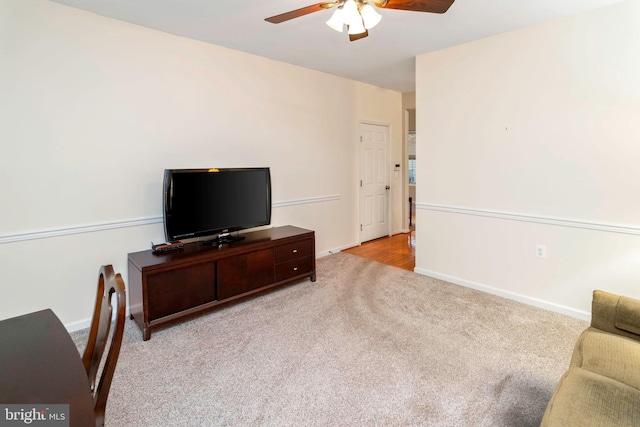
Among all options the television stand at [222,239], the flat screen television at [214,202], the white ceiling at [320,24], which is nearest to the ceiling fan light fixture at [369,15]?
the white ceiling at [320,24]

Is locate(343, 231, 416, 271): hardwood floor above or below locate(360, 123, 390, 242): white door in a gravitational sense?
below

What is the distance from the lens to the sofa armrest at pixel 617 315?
1646mm

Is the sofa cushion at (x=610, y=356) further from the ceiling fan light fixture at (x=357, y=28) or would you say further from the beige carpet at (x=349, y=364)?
the ceiling fan light fixture at (x=357, y=28)

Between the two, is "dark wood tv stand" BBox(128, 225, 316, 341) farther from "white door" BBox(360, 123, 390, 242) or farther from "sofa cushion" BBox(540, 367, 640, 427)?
"sofa cushion" BBox(540, 367, 640, 427)

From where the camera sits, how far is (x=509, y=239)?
10.5 feet

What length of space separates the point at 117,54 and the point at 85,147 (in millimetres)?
821

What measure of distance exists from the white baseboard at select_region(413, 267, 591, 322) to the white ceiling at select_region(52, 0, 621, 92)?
2.39m

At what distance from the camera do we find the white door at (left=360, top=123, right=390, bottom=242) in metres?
5.12

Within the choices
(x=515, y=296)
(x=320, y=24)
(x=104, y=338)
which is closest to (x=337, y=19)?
(x=320, y=24)

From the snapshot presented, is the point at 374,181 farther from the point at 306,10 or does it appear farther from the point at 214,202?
the point at 306,10

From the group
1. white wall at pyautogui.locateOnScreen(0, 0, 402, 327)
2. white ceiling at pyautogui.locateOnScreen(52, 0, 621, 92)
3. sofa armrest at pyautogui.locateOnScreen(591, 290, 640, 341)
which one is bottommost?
sofa armrest at pyautogui.locateOnScreen(591, 290, 640, 341)

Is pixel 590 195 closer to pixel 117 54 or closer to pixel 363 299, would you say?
pixel 363 299

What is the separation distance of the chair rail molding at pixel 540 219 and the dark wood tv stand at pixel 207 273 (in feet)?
4.94

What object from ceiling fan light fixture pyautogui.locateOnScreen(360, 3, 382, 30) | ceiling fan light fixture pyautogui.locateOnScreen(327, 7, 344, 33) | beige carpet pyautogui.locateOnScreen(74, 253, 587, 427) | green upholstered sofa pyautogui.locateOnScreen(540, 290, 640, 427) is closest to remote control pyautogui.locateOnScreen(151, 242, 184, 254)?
beige carpet pyautogui.locateOnScreen(74, 253, 587, 427)
